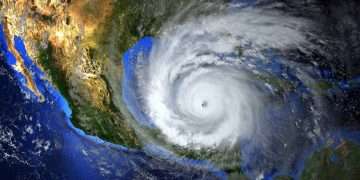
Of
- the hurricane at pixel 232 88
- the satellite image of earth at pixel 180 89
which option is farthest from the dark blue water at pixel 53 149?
the hurricane at pixel 232 88

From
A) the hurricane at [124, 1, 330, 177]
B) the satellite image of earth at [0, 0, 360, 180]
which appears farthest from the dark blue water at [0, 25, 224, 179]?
the hurricane at [124, 1, 330, 177]

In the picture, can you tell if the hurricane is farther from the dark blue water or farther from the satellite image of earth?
the dark blue water

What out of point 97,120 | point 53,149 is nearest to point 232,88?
point 97,120

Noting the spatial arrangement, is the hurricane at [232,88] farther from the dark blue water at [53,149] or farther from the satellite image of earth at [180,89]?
the dark blue water at [53,149]

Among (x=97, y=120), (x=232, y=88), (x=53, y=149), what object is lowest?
(x=53, y=149)

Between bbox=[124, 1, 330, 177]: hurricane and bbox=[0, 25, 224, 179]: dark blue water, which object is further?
bbox=[0, 25, 224, 179]: dark blue water

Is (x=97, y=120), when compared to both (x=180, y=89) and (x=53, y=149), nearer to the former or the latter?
(x=53, y=149)
